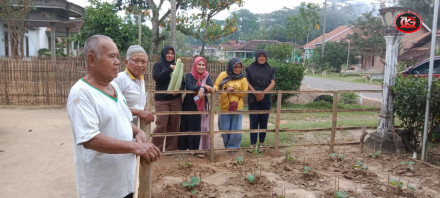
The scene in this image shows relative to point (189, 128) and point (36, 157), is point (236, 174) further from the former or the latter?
point (36, 157)

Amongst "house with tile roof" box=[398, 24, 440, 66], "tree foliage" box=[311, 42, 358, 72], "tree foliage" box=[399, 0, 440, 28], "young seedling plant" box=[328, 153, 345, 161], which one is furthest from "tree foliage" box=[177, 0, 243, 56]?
"tree foliage" box=[399, 0, 440, 28]

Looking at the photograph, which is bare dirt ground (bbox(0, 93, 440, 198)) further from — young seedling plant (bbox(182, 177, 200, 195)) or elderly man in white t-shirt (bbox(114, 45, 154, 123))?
elderly man in white t-shirt (bbox(114, 45, 154, 123))

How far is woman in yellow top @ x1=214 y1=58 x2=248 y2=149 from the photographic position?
5.07 meters

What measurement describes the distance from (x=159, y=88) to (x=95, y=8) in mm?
11916

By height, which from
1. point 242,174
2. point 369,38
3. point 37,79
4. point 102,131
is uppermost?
point 369,38

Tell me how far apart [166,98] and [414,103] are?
367 centimetres

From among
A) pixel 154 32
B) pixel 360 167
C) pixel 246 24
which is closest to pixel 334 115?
pixel 360 167

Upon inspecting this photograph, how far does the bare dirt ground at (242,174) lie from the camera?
371 centimetres

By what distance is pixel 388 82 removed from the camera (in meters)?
5.32

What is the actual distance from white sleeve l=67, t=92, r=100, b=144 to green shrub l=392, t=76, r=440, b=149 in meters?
4.77

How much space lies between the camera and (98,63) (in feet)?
5.61

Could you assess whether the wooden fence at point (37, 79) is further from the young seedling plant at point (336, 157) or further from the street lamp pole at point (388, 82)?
the street lamp pole at point (388, 82)

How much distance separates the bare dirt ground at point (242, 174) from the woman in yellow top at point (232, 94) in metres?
0.27

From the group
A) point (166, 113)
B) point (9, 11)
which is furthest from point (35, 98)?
point (166, 113)
